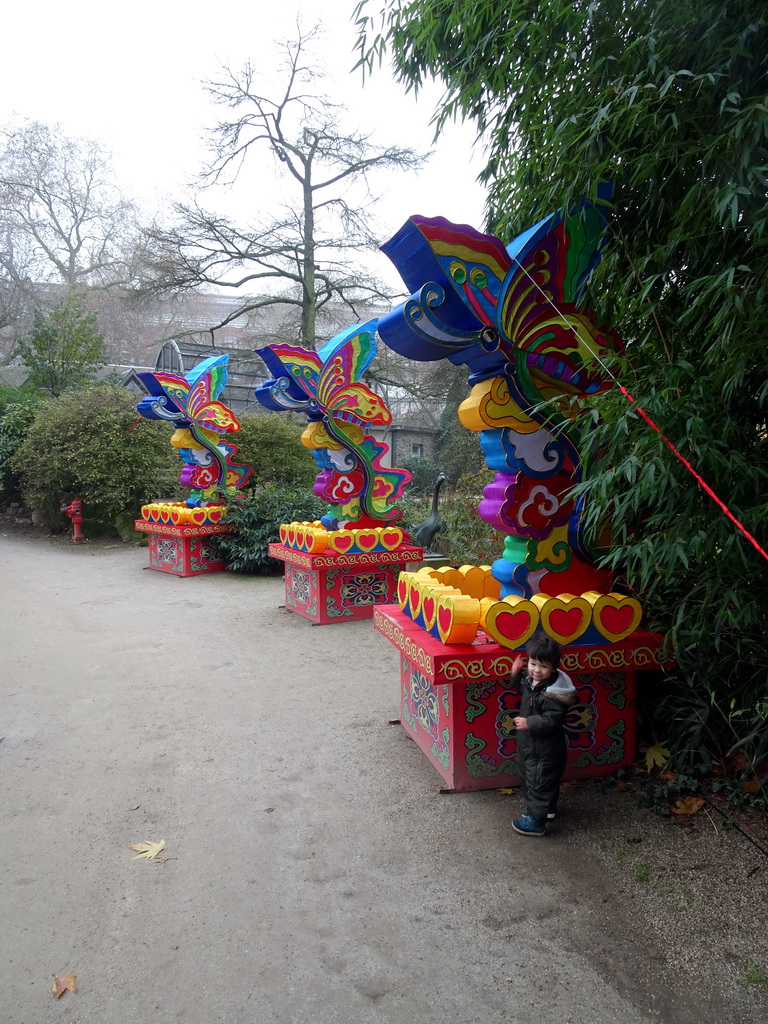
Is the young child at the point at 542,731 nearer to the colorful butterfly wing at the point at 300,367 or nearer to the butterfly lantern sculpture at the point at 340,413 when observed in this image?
the butterfly lantern sculpture at the point at 340,413

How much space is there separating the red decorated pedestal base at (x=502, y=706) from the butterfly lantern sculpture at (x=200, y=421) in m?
5.77

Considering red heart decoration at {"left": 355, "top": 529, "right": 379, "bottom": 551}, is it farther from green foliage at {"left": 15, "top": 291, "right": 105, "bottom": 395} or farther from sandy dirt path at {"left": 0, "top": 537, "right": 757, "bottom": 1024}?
green foliage at {"left": 15, "top": 291, "right": 105, "bottom": 395}

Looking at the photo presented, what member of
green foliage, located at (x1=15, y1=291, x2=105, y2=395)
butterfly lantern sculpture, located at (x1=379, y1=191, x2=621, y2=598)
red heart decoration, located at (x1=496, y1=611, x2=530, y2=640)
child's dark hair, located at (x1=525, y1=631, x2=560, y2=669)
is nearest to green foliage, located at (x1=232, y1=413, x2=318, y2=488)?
green foliage, located at (x1=15, y1=291, x2=105, y2=395)

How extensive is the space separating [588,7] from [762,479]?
62.2 inches

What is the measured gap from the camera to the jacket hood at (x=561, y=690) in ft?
7.43

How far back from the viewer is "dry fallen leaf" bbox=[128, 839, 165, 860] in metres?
2.31

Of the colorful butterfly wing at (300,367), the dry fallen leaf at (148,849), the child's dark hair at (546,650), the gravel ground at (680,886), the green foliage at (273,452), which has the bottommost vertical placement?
the dry fallen leaf at (148,849)

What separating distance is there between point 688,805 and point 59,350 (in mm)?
14532

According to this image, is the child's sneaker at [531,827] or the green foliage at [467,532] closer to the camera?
the child's sneaker at [531,827]

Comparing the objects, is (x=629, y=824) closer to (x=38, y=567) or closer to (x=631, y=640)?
(x=631, y=640)

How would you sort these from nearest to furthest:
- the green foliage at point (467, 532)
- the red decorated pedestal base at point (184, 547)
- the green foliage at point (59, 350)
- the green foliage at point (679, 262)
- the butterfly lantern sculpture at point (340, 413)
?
the green foliage at point (679, 262)
the butterfly lantern sculpture at point (340, 413)
the green foliage at point (467, 532)
the red decorated pedestal base at point (184, 547)
the green foliage at point (59, 350)

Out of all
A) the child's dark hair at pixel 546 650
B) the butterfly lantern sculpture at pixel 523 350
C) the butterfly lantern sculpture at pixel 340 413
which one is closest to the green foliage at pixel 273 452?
the butterfly lantern sculpture at pixel 340 413

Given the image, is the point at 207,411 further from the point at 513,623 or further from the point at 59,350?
the point at 59,350

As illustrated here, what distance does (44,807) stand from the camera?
8.76ft
